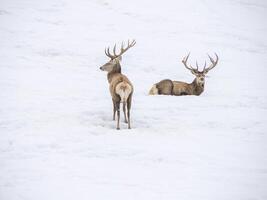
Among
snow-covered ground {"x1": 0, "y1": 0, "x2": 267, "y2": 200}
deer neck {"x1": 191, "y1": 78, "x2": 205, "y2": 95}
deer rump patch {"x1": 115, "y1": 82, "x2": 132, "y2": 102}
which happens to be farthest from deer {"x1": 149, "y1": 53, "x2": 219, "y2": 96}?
deer rump patch {"x1": 115, "y1": 82, "x2": 132, "y2": 102}

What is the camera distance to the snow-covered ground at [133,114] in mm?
7992

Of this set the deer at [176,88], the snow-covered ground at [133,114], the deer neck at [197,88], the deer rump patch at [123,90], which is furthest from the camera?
the deer neck at [197,88]

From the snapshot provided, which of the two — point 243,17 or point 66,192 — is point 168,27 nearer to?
point 243,17

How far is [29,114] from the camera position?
11.8 meters

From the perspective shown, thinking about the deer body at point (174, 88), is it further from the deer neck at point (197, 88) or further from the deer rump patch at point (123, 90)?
the deer rump patch at point (123, 90)

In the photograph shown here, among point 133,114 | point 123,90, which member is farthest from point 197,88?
point 123,90

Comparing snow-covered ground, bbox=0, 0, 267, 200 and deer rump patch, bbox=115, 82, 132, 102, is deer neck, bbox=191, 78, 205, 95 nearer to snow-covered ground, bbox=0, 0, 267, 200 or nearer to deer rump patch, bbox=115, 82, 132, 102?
snow-covered ground, bbox=0, 0, 267, 200

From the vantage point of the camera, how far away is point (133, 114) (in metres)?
12.6

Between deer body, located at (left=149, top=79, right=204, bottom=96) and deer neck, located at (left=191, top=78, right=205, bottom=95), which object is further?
deer neck, located at (left=191, top=78, right=205, bottom=95)

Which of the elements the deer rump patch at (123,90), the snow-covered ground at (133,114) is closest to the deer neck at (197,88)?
the snow-covered ground at (133,114)

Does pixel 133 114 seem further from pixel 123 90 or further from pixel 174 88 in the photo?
pixel 174 88

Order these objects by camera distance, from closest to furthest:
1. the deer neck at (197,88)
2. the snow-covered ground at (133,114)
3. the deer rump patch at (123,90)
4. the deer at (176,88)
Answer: the snow-covered ground at (133,114), the deer rump patch at (123,90), the deer at (176,88), the deer neck at (197,88)

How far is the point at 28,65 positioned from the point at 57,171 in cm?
1097

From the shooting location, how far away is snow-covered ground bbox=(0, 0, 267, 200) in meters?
7.99
